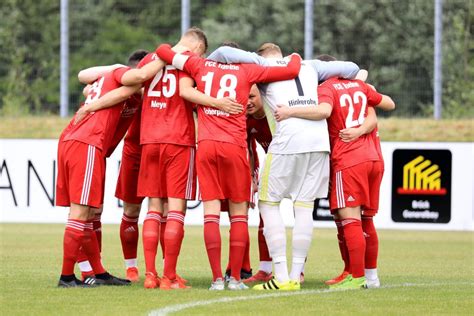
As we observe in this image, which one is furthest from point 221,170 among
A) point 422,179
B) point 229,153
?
point 422,179

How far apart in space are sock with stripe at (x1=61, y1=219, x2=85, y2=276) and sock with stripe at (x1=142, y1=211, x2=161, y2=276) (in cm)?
55

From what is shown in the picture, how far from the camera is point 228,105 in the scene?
32.1 ft

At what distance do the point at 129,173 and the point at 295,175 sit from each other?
1688mm

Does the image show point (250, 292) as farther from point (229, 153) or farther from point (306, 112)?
point (306, 112)

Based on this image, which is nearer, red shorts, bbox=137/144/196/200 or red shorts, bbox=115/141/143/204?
red shorts, bbox=137/144/196/200

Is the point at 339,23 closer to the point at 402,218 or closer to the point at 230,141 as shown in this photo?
the point at 402,218

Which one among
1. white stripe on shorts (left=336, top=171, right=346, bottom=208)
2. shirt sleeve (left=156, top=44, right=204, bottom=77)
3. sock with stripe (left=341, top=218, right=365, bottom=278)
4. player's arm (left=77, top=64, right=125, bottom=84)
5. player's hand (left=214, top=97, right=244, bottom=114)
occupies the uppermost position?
shirt sleeve (left=156, top=44, right=204, bottom=77)

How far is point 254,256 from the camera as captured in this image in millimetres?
14570

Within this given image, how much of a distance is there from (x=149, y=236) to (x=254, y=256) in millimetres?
4689

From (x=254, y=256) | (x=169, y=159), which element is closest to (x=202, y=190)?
(x=169, y=159)

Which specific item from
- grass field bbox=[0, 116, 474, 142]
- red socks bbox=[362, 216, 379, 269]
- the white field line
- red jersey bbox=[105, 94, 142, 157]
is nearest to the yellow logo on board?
grass field bbox=[0, 116, 474, 142]

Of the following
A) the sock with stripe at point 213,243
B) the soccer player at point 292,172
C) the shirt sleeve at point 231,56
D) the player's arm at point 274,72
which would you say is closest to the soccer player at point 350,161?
the soccer player at point 292,172

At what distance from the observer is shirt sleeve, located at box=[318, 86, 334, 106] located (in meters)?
10.0

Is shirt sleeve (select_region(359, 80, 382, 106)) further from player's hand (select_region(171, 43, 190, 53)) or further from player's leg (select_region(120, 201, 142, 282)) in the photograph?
player's leg (select_region(120, 201, 142, 282))
